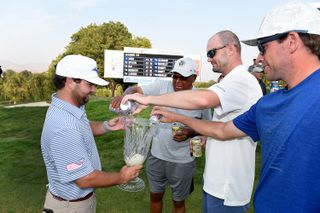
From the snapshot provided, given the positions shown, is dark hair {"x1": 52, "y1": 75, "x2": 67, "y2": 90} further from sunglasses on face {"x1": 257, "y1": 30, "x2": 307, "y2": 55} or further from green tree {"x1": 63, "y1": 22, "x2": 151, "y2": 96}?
green tree {"x1": 63, "y1": 22, "x2": 151, "y2": 96}

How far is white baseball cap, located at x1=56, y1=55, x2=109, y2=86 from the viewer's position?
2.98 meters

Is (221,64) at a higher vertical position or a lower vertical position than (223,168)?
higher

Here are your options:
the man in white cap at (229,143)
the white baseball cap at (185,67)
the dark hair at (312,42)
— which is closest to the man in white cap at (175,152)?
the white baseball cap at (185,67)

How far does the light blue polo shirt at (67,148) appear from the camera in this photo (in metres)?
2.77

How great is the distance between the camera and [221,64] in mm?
3207

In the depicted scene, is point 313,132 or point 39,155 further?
point 39,155

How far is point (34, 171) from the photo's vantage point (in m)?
8.72

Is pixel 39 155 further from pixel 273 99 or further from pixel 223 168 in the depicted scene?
pixel 273 99

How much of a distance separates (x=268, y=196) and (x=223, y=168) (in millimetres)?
1142

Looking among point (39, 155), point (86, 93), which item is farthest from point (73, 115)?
point (39, 155)

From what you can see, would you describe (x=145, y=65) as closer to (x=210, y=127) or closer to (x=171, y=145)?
(x=171, y=145)

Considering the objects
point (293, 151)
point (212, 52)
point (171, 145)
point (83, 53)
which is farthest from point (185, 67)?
point (83, 53)

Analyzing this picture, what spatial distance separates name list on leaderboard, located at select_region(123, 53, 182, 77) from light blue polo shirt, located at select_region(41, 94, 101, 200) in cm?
1640

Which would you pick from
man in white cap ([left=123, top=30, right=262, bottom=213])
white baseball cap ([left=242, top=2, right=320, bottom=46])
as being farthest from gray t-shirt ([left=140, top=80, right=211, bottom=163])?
white baseball cap ([left=242, top=2, right=320, bottom=46])
